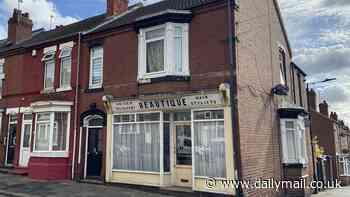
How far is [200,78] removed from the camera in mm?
10797

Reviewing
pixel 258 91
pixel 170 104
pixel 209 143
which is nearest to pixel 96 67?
pixel 170 104

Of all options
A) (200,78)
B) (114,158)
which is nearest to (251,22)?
(200,78)

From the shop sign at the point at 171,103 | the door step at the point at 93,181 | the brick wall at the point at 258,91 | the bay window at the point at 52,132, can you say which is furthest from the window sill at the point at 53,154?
the brick wall at the point at 258,91

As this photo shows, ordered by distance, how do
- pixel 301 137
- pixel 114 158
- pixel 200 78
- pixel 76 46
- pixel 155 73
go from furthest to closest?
pixel 76 46 → pixel 301 137 → pixel 114 158 → pixel 155 73 → pixel 200 78

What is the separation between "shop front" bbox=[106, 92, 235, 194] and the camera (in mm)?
10086

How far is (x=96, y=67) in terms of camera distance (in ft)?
46.5

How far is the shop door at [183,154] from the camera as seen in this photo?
11.1 meters

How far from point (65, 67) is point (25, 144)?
4.81 m

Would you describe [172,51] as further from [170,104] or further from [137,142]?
[137,142]

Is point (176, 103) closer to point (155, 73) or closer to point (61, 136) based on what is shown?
point (155, 73)

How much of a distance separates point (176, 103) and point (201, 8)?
3735mm

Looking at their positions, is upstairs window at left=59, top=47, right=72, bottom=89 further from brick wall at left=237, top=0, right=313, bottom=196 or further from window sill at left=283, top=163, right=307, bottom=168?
window sill at left=283, top=163, right=307, bottom=168

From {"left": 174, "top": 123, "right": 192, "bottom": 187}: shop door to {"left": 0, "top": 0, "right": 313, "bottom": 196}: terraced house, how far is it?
39mm

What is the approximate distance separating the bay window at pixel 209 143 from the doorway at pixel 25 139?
988 cm
